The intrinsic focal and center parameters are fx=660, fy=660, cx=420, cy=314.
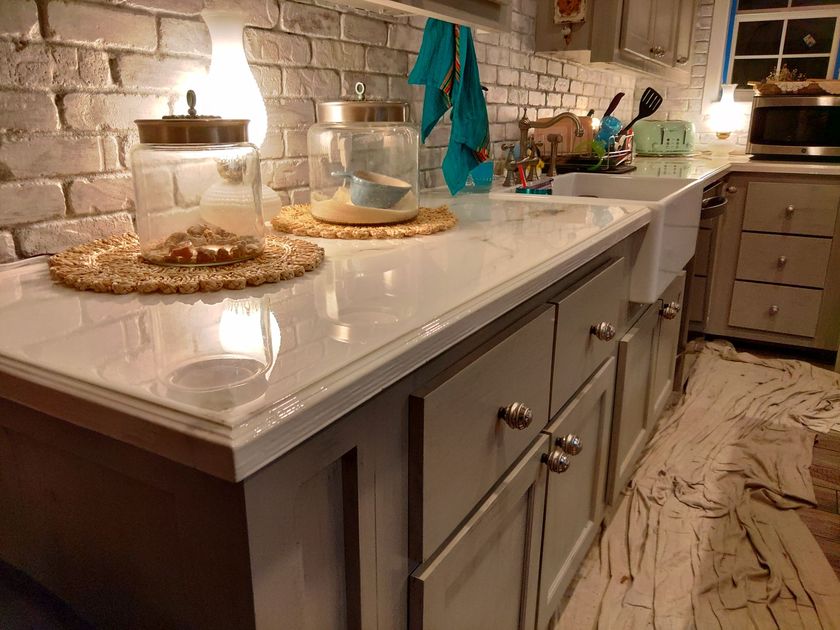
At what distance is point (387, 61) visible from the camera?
5.81ft

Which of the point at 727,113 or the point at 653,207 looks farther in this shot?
the point at 727,113

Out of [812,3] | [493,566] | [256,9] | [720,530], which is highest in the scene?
[812,3]

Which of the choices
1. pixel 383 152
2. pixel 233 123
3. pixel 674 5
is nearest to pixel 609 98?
pixel 674 5

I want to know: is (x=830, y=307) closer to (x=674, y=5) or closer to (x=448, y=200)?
(x=674, y=5)

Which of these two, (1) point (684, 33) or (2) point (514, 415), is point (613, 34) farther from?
(2) point (514, 415)

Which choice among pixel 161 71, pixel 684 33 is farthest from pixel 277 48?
pixel 684 33

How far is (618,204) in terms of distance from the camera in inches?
64.5

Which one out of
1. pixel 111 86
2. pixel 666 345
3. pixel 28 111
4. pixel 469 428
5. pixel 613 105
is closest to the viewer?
pixel 469 428

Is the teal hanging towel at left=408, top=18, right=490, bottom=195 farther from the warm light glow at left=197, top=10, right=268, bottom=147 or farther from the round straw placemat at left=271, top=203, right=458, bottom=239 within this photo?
the warm light glow at left=197, top=10, right=268, bottom=147

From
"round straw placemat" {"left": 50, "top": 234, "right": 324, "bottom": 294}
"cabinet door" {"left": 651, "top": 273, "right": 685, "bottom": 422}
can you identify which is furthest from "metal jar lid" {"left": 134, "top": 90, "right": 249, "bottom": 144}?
"cabinet door" {"left": 651, "top": 273, "right": 685, "bottom": 422}

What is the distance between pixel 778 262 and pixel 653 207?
2.03 m

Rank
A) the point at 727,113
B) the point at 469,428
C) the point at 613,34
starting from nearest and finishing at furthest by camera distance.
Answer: the point at 469,428 → the point at 613,34 → the point at 727,113

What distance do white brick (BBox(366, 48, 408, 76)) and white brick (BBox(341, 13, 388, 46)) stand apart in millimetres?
24

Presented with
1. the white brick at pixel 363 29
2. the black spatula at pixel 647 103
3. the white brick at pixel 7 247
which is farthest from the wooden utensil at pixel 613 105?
the white brick at pixel 7 247
